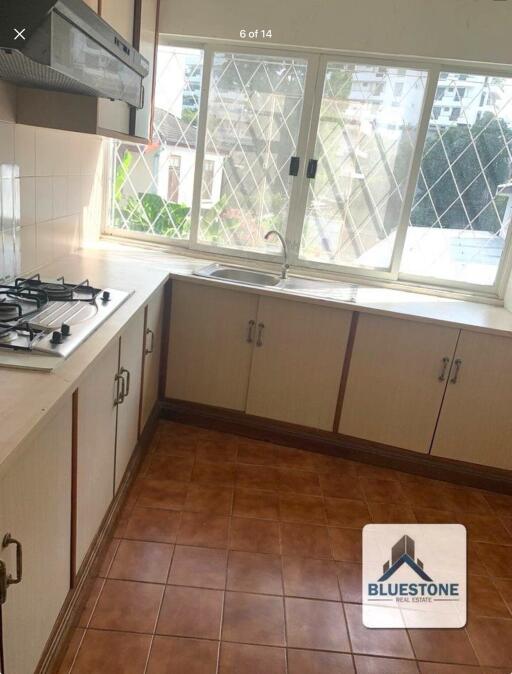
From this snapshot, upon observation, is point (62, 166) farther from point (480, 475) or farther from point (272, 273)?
point (480, 475)

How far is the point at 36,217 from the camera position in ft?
7.64

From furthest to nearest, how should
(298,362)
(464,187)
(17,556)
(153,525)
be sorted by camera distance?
1. (464,187)
2. (298,362)
3. (153,525)
4. (17,556)

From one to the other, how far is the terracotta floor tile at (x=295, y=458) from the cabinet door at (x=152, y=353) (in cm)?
72

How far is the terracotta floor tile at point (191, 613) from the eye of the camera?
1652 mm

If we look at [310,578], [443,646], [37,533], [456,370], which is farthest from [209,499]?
[456,370]

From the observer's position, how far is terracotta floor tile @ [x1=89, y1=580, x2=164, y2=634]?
164cm

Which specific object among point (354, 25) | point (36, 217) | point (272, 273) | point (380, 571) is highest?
point (354, 25)

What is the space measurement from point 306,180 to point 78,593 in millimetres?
2339

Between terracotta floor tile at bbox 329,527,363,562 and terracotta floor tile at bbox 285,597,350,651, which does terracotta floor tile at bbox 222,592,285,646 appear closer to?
terracotta floor tile at bbox 285,597,350,651

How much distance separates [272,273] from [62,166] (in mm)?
1244

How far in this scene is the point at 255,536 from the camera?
2.14m

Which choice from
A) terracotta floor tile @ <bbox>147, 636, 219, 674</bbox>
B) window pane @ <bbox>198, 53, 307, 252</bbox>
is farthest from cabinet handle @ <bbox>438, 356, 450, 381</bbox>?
terracotta floor tile @ <bbox>147, 636, 219, 674</bbox>

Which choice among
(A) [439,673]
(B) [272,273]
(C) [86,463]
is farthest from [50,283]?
(A) [439,673]

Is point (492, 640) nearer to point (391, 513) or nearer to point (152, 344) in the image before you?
point (391, 513)
